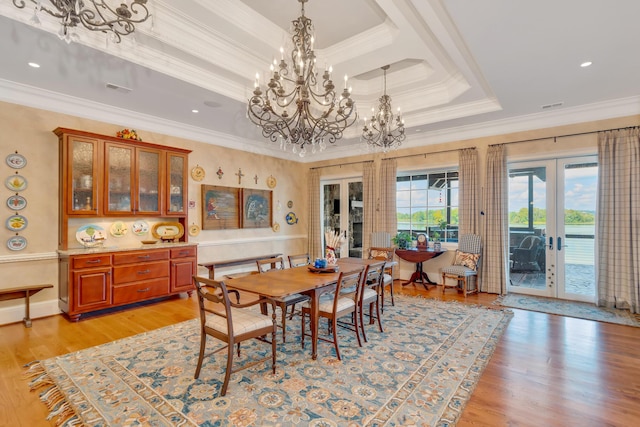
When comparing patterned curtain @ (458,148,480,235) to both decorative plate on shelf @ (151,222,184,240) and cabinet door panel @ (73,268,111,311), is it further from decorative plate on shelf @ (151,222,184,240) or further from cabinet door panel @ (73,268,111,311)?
cabinet door panel @ (73,268,111,311)

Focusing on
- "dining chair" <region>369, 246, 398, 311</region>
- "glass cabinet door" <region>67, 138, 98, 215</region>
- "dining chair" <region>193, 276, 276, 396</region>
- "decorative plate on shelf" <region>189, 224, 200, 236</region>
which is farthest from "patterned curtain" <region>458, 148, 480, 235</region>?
"glass cabinet door" <region>67, 138, 98, 215</region>

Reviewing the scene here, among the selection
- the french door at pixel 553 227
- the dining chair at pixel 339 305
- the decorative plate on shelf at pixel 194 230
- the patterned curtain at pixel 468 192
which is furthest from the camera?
the decorative plate on shelf at pixel 194 230

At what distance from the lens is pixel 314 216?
7.60 m

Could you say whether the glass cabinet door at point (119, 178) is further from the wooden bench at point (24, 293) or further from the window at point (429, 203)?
the window at point (429, 203)

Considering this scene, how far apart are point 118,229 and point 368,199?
4.63 meters

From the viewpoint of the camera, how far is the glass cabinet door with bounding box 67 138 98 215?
158 inches

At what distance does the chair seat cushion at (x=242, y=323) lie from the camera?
244 cm

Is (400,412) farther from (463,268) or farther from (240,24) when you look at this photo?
(240,24)

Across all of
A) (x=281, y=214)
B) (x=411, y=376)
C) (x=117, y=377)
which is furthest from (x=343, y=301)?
(x=281, y=214)

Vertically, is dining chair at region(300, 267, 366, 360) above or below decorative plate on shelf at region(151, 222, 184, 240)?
below

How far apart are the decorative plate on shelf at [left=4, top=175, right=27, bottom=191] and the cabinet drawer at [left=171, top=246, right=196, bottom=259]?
1.96m

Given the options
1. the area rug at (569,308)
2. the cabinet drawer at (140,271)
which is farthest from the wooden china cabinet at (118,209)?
the area rug at (569,308)

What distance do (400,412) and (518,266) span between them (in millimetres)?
4267

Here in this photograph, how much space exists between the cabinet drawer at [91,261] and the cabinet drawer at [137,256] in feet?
0.33
